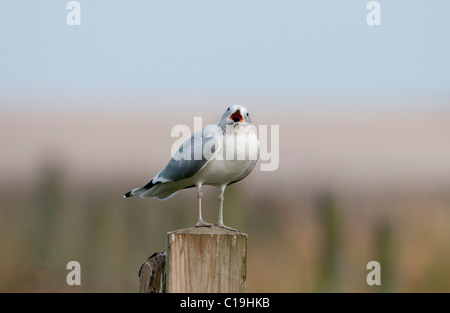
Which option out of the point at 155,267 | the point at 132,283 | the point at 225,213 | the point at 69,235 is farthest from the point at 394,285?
the point at 155,267

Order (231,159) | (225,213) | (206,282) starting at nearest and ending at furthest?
(206,282)
(231,159)
(225,213)

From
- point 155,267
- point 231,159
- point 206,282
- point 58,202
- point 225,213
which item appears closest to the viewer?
point 206,282

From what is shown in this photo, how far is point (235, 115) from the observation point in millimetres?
4691

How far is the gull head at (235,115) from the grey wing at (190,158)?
14 centimetres

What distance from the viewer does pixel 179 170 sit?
16.0 ft

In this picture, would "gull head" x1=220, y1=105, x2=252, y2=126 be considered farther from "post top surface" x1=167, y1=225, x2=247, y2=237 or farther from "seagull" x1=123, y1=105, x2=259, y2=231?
"post top surface" x1=167, y1=225, x2=247, y2=237

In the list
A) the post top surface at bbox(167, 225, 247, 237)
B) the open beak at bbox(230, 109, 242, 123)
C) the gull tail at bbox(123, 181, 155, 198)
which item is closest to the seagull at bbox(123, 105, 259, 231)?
the open beak at bbox(230, 109, 242, 123)

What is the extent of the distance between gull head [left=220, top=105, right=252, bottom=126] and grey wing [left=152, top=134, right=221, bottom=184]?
14 cm

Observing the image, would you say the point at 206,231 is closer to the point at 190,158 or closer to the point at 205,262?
the point at 205,262

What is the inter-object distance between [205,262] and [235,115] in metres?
1.18

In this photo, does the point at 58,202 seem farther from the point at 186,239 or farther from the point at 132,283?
the point at 186,239

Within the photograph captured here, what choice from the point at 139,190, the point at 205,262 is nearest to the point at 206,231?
the point at 205,262

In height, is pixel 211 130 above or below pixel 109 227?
above

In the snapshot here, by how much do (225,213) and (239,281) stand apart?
3490mm
